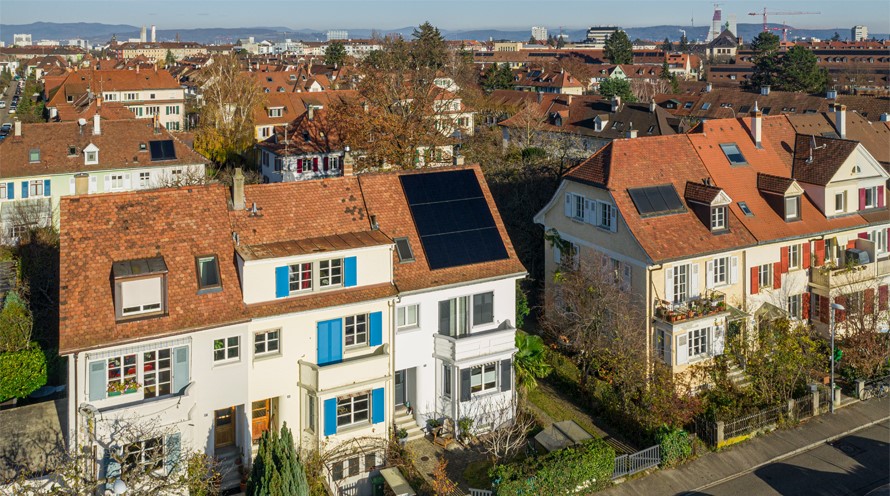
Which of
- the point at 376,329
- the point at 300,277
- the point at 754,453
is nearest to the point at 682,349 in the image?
the point at 754,453

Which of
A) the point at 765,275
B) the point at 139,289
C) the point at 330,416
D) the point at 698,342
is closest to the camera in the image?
the point at 139,289

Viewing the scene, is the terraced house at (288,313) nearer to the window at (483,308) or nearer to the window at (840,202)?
the window at (483,308)

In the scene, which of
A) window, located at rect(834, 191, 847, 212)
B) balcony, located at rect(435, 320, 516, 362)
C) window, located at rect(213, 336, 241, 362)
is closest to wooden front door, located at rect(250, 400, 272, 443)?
window, located at rect(213, 336, 241, 362)

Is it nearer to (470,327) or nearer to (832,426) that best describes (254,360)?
(470,327)

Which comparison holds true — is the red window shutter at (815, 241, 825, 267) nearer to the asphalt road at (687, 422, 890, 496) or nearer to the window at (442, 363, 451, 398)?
the asphalt road at (687, 422, 890, 496)

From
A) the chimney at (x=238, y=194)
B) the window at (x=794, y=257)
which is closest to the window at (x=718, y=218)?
the window at (x=794, y=257)

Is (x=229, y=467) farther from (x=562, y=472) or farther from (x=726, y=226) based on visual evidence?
(x=726, y=226)

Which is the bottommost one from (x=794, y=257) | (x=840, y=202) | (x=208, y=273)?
(x=794, y=257)
